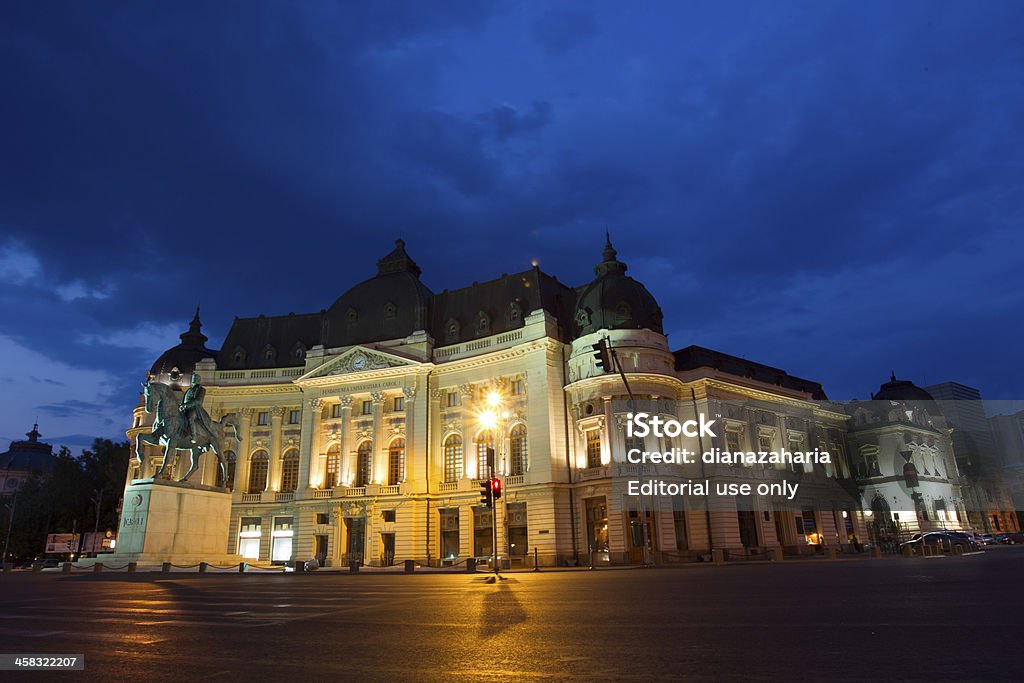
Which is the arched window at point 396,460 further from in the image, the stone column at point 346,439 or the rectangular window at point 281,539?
the rectangular window at point 281,539

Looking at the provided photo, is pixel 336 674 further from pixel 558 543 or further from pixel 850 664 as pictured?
pixel 558 543

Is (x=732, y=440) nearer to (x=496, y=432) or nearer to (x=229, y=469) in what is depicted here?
(x=496, y=432)

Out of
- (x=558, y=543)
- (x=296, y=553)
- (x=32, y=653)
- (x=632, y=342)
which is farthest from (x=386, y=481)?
(x=32, y=653)

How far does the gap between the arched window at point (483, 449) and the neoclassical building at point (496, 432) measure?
16cm

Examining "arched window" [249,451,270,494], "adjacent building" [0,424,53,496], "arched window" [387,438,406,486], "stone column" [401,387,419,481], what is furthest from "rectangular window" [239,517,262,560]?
"adjacent building" [0,424,53,496]

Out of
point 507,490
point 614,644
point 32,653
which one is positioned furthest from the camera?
point 507,490

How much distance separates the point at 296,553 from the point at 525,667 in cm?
5382

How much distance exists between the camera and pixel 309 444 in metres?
58.1

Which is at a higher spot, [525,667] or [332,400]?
[332,400]

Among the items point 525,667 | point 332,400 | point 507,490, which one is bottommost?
Answer: point 525,667

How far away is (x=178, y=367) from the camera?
218ft

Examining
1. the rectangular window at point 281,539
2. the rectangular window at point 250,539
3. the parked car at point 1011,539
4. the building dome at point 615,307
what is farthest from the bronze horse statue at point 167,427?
the parked car at point 1011,539

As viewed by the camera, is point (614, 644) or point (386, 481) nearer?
point (614, 644)

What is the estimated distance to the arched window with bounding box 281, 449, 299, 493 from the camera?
2320 inches
